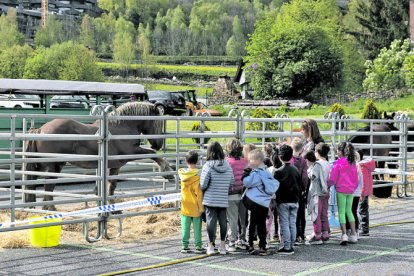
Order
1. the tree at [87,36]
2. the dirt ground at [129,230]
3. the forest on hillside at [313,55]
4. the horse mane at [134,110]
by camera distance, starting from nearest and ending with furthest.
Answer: the dirt ground at [129,230] → the horse mane at [134,110] → the forest on hillside at [313,55] → the tree at [87,36]

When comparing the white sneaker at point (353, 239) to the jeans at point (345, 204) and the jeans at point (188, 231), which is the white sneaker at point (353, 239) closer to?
the jeans at point (345, 204)

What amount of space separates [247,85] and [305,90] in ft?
83.1

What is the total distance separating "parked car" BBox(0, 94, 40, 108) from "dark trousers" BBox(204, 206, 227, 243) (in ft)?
48.4

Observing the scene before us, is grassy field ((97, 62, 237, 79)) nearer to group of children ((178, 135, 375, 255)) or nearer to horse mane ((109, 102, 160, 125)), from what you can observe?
horse mane ((109, 102, 160, 125))

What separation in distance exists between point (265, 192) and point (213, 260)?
1.09m

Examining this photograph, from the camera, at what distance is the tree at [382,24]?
7888cm

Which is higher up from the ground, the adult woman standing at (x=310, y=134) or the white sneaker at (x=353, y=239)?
the adult woman standing at (x=310, y=134)

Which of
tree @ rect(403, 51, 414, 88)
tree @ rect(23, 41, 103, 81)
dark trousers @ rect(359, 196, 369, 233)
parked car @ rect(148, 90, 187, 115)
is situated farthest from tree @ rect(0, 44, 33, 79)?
dark trousers @ rect(359, 196, 369, 233)

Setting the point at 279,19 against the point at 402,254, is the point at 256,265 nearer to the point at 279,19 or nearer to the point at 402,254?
the point at 402,254

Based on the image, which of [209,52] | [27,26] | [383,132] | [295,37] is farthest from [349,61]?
[27,26]

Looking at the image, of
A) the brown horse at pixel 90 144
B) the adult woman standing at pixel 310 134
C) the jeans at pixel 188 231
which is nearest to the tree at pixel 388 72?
the brown horse at pixel 90 144

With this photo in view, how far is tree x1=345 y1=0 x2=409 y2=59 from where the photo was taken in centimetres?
7888

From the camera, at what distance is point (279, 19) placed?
7294cm

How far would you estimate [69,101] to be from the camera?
23.4 metres
